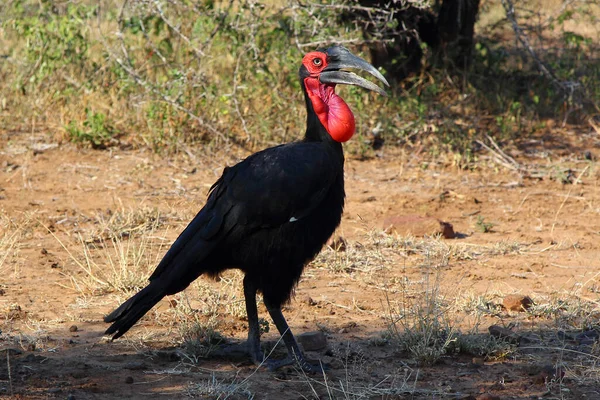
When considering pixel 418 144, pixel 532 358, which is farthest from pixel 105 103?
pixel 532 358

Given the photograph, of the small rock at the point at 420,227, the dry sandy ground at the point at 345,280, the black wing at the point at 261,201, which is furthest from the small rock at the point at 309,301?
the small rock at the point at 420,227

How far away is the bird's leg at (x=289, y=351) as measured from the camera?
3.91 m

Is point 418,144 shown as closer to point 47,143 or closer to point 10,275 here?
point 47,143

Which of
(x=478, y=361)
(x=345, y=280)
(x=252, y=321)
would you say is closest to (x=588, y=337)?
(x=478, y=361)

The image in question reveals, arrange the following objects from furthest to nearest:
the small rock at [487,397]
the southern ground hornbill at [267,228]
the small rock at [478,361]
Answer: the small rock at [478,361] < the southern ground hornbill at [267,228] < the small rock at [487,397]

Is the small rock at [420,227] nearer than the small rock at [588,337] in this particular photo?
No

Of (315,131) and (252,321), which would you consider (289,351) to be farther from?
(315,131)

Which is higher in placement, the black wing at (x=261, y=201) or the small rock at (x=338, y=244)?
the black wing at (x=261, y=201)

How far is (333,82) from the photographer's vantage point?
418 cm

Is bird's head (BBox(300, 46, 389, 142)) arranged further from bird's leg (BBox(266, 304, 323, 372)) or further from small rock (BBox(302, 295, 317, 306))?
small rock (BBox(302, 295, 317, 306))

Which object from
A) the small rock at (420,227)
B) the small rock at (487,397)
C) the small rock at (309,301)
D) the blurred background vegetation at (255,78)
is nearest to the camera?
the small rock at (487,397)

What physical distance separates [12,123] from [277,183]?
4.52 meters

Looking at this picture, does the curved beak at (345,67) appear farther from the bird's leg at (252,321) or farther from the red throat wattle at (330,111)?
the bird's leg at (252,321)

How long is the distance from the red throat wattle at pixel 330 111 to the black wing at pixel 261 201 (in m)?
0.13
